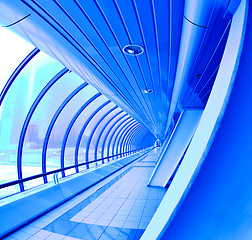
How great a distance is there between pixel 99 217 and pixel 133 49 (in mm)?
3659

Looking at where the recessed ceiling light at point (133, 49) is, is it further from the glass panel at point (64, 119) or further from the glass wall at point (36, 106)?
the glass panel at point (64, 119)

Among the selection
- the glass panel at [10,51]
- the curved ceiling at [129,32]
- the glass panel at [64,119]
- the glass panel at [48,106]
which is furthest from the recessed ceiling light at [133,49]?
the glass panel at [64,119]

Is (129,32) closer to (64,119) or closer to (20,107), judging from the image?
(64,119)

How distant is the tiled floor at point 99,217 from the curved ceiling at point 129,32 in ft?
10.2

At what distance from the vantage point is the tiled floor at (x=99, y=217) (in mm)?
3297

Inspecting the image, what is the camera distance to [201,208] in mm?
1283

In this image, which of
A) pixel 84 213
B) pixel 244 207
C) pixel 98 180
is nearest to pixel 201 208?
pixel 244 207

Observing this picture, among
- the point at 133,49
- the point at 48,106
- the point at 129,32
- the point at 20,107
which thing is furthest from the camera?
the point at 20,107

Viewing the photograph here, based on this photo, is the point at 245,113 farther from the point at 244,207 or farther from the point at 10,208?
the point at 10,208

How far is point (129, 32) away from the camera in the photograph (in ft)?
7.26

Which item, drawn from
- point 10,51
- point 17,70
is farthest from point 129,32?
point 10,51

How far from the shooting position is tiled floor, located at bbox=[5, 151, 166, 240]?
3.30m

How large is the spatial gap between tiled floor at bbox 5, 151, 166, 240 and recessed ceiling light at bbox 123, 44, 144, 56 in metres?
3.11

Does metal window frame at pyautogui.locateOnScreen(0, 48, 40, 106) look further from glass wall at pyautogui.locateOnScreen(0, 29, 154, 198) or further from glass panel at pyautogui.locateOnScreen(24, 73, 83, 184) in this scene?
glass panel at pyautogui.locateOnScreen(24, 73, 83, 184)
